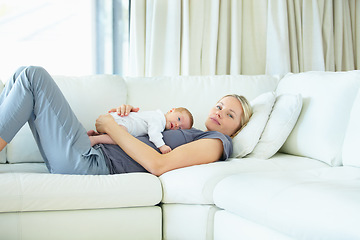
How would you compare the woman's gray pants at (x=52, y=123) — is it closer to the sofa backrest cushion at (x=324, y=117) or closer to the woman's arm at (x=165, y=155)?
the woman's arm at (x=165, y=155)

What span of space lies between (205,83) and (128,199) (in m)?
1.23

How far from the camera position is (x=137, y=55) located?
3.20 m

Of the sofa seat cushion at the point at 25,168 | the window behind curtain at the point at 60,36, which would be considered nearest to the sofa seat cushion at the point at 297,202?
the sofa seat cushion at the point at 25,168

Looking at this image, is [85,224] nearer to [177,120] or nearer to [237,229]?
[237,229]

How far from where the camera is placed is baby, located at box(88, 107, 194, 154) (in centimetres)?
214

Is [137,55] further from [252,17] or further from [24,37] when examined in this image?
[252,17]

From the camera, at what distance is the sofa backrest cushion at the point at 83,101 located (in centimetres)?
236

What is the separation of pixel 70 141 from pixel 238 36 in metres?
1.91

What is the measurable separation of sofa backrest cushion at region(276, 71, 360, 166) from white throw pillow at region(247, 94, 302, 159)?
67 mm

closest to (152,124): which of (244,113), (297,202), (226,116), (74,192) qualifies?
(226,116)

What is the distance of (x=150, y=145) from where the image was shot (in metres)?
2.14

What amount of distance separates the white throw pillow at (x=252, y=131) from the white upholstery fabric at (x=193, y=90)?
0.34 m

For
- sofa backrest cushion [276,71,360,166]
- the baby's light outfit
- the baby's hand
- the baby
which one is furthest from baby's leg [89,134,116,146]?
sofa backrest cushion [276,71,360,166]

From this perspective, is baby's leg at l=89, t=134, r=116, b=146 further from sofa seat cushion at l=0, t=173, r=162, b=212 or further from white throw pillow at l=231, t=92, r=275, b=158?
white throw pillow at l=231, t=92, r=275, b=158
